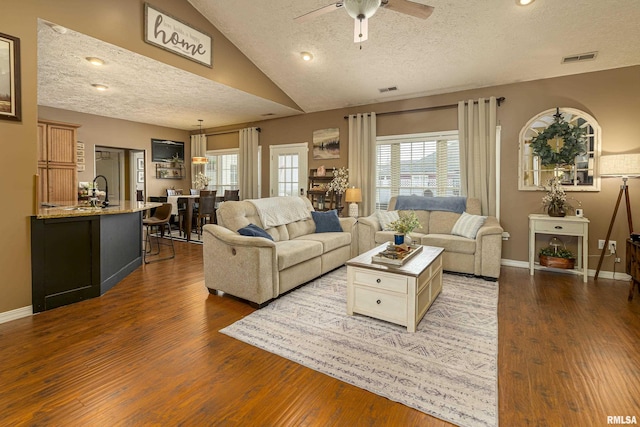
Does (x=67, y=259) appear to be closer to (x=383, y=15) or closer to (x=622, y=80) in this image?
(x=383, y=15)

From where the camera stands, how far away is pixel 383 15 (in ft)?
12.2

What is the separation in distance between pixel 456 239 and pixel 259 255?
2651mm

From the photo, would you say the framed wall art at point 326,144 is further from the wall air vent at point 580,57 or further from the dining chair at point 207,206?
the wall air vent at point 580,57

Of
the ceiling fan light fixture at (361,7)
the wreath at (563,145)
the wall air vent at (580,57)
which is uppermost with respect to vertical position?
the wall air vent at (580,57)

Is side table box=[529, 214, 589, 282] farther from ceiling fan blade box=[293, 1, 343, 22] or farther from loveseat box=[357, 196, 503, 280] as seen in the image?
ceiling fan blade box=[293, 1, 343, 22]

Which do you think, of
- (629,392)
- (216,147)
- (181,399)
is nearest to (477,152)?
(629,392)

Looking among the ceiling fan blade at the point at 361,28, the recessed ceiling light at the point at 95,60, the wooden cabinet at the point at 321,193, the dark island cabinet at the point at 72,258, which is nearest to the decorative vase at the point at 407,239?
the ceiling fan blade at the point at 361,28

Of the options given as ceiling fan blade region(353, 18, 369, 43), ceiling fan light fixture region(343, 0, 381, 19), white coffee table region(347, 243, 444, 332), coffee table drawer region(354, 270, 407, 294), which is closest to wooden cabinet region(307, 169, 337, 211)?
white coffee table region(347, 243, 444, 332)

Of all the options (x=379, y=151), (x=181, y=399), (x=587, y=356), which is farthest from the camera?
(x=379, y=151)

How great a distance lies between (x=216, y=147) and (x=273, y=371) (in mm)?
7146

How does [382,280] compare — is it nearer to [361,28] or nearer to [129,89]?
[361,28]

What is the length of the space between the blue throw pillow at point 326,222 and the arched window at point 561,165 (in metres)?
2.78

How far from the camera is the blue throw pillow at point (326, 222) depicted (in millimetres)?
4641

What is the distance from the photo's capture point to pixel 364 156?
5.79 meters
